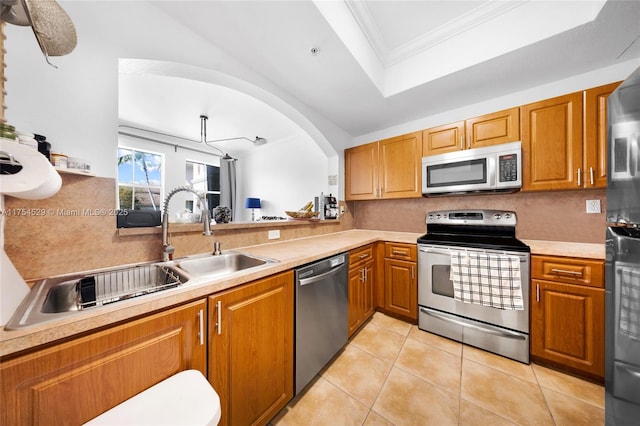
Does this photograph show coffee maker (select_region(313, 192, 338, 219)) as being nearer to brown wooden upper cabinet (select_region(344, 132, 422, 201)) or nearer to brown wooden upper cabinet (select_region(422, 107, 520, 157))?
brown wooden upper cabinet (select_region(344, 132, 422, 201))

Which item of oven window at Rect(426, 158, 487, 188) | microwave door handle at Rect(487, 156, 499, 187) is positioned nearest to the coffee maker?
oven window at Rect(426, 158, 487, 188)

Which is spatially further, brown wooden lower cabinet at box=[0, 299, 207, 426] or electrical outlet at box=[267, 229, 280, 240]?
electrical outlet at box=[267, 229, 280, 240]

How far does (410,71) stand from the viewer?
203 cm

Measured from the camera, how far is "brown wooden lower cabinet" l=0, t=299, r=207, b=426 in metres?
0.55

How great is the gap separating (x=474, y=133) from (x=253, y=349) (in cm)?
260

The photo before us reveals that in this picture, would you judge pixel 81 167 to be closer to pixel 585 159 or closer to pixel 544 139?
pixel 544 139

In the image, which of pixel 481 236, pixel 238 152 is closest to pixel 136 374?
pixel 481 236

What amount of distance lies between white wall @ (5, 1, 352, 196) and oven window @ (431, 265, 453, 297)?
8.20 ft

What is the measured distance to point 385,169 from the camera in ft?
8.71

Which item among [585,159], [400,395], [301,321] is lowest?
[400,395]

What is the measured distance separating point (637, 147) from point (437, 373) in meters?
1.65

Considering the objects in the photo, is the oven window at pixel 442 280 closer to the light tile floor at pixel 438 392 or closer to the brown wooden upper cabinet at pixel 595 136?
the light tile floor at pixel 438 392

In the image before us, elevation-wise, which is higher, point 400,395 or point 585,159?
point 585,159

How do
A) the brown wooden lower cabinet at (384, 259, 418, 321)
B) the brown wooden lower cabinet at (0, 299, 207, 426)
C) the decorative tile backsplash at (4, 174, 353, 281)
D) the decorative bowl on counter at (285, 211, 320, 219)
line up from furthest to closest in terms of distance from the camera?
the decorative bowl on counter at (285, 211, 320, 219) < the brown wooden lower cabinet at (384, 259, 418, 321) < the decorative tile backsplash at (4, 174, 353, 281) < the brown wooden lower cabinet at (0, 299, 207, 426)
